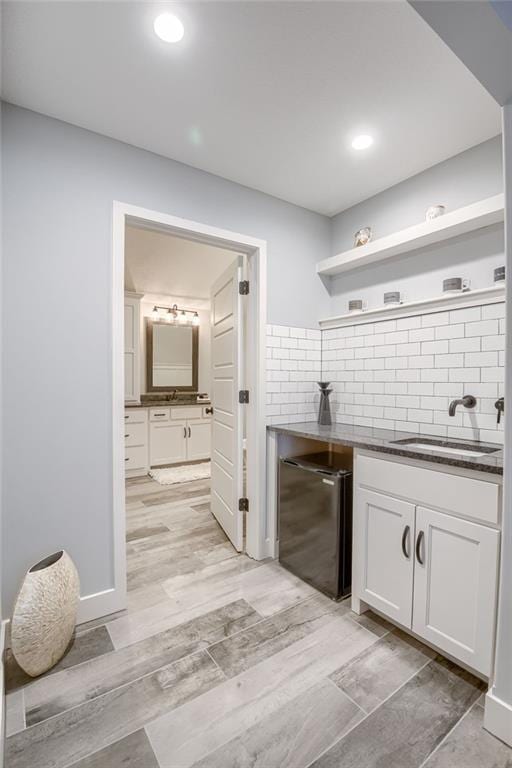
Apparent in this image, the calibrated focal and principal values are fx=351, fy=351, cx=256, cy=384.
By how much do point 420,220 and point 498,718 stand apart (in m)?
2.42

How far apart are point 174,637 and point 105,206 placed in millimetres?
2235

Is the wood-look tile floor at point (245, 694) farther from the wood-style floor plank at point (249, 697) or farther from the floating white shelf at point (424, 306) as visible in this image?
the floating white shelf at point (424, 306)

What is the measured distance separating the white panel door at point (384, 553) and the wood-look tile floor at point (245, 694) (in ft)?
0.58

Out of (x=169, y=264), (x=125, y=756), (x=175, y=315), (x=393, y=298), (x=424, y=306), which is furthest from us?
(x=175, y=315)

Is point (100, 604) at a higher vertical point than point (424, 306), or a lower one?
lower

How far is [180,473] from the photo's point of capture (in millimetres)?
4598

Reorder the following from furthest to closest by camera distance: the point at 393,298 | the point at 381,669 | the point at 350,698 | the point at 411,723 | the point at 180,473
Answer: the point at 180,473 → the point at 393,298 → the point at 381,669 → the point at 350,698 → the point at 411,723

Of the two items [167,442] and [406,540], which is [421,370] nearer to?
[406,540]

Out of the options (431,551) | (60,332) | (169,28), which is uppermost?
(169,28)

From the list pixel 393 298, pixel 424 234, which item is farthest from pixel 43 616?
pixel 424 234

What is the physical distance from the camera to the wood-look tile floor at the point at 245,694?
3.84 feet

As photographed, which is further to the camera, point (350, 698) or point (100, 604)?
point (100, 604)

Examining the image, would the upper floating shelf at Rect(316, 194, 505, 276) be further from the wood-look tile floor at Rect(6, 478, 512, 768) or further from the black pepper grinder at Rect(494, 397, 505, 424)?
the wood-look tile floor at Rect(6, 478, 512, 768)

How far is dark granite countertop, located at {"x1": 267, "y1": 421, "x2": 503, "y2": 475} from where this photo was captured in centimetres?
136
